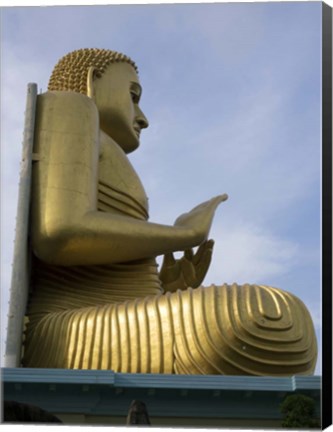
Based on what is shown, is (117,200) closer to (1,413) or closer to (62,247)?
(62,247)

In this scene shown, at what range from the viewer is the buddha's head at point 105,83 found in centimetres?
852

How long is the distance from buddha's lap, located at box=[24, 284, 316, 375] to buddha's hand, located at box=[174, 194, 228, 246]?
85 cm

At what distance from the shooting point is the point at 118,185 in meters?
8.12

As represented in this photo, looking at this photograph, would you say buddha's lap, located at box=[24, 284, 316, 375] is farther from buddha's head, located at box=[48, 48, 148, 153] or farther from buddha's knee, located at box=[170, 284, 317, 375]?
buddha's head, located at box=[48, 48, 148, 153]

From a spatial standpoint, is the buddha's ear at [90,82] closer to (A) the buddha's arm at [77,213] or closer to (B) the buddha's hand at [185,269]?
(A) the buddha's arm at [77,213]

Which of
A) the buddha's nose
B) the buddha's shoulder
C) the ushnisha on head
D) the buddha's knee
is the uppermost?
the ushnisha on head

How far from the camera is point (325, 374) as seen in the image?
5.80 meters

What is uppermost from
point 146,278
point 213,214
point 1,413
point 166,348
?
point 213,214

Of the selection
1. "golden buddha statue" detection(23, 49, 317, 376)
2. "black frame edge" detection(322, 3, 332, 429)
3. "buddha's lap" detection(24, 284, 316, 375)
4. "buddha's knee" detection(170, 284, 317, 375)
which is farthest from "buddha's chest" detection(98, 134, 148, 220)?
"black frame edge" detection(322, 3, 332, 429)

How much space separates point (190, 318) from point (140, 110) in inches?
110

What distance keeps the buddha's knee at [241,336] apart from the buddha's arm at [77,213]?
3.00 ft

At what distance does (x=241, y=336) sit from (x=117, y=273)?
1513mm

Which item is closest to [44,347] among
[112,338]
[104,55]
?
[112,338]

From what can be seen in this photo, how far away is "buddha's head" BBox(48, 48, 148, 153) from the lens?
852 centimetres
